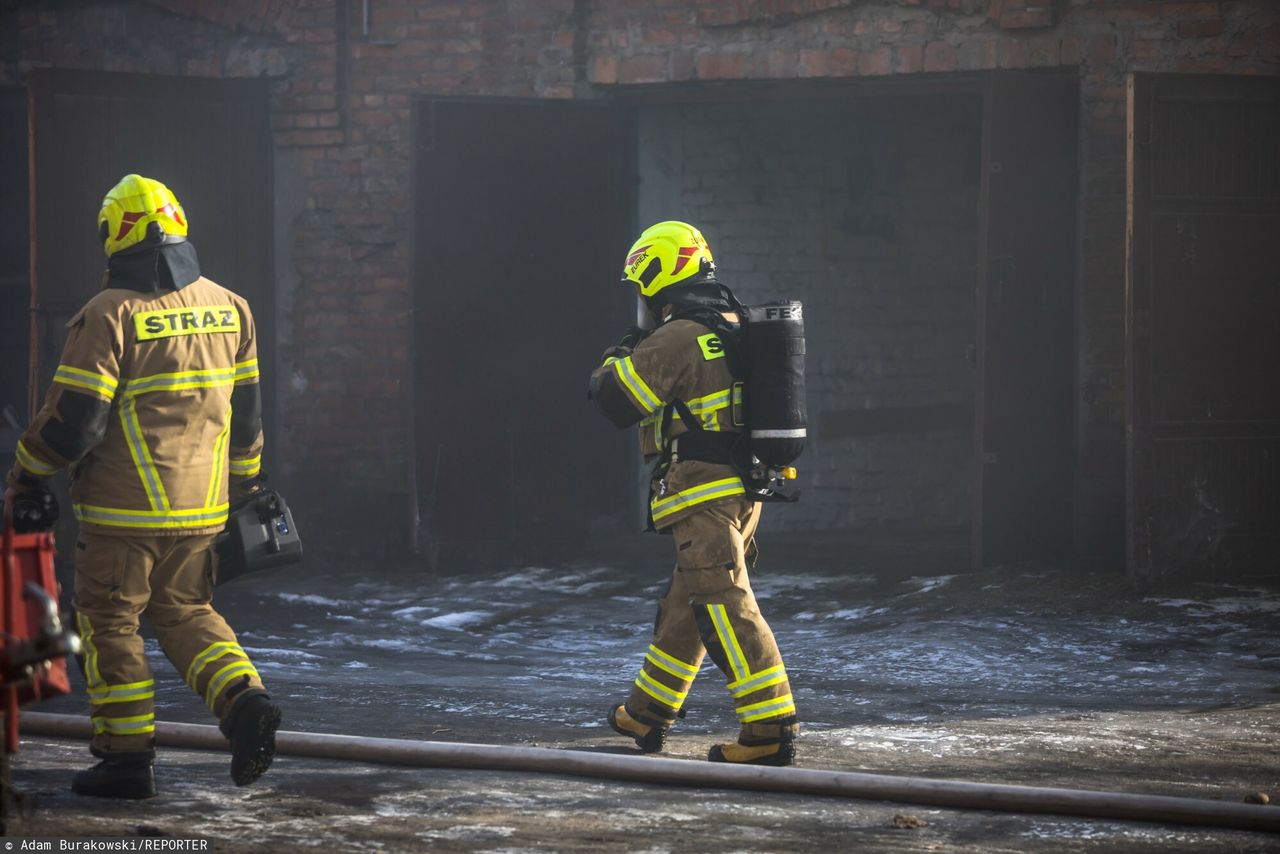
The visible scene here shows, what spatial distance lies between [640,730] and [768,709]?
1.66 feet

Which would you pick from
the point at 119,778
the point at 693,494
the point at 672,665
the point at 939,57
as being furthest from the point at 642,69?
the point at 119,778

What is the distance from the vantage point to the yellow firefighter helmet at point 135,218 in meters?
4.97

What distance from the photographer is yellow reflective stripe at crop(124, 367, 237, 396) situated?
16.1 ft

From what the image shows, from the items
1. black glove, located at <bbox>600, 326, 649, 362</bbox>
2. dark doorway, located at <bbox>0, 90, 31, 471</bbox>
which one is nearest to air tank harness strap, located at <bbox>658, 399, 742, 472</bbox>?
black glove, located at <bbox>600, 326, 649, 362</bbox>

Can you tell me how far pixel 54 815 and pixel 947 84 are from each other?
6.65 meters

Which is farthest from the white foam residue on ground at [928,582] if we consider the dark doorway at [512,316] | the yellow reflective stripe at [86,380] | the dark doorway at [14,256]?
the dark doorway at [14,256]

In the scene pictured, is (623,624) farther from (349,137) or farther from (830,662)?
(349,137)

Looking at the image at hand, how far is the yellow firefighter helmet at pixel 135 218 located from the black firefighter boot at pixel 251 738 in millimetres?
1360

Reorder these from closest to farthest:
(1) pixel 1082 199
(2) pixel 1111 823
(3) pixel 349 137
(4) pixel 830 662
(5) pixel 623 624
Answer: (2) pixel 1111 823, (4) pixel 830 662, (5) pixel 623 624, (1) pixel 1082 199, (3) pixel 349 137

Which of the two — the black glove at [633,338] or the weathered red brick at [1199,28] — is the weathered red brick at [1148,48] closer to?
the weathered red brick at [1199,28]

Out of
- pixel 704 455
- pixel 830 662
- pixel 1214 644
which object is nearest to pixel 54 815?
pixel 704 455

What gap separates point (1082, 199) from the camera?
9211mm

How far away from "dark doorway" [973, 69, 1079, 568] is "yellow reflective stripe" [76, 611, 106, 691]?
5.26 metres

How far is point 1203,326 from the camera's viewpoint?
852 cm
